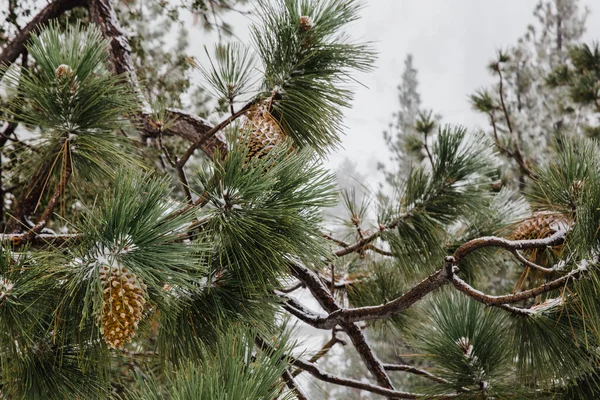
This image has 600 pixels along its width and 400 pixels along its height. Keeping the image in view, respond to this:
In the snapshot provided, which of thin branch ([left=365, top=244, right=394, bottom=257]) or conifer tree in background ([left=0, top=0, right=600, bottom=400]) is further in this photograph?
thin branch ([left=365, top=244, right=394, bottom=257])

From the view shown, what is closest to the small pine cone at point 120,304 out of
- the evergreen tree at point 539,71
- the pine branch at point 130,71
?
the pine branch at point 130,71

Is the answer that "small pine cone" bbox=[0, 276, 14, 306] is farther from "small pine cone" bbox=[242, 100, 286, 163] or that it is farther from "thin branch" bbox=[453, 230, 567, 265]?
"thin branch" bbox=[453, 230, 567, 265]

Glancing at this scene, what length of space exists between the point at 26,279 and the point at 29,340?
2.8 inches

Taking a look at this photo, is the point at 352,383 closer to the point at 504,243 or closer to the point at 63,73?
the point at 504,243

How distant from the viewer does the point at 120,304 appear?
415 millimetres

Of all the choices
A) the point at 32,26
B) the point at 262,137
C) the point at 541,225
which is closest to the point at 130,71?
the point at 32,26

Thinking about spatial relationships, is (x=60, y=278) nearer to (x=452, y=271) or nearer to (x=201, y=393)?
(x=201, y=393)

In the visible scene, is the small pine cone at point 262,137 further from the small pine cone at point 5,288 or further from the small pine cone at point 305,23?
the small pine cone at point 5,288

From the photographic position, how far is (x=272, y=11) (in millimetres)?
698

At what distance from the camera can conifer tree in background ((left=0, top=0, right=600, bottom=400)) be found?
434mm

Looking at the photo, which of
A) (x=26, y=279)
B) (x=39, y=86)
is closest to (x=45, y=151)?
(x=39, y=86)

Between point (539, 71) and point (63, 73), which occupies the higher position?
point (539, 71)

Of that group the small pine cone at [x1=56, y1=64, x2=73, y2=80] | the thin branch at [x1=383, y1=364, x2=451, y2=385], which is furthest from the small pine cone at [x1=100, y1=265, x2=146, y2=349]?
the thin branch at [x1=383, y1=364, x2=451, y2=385]

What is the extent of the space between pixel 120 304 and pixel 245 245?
16 cm
